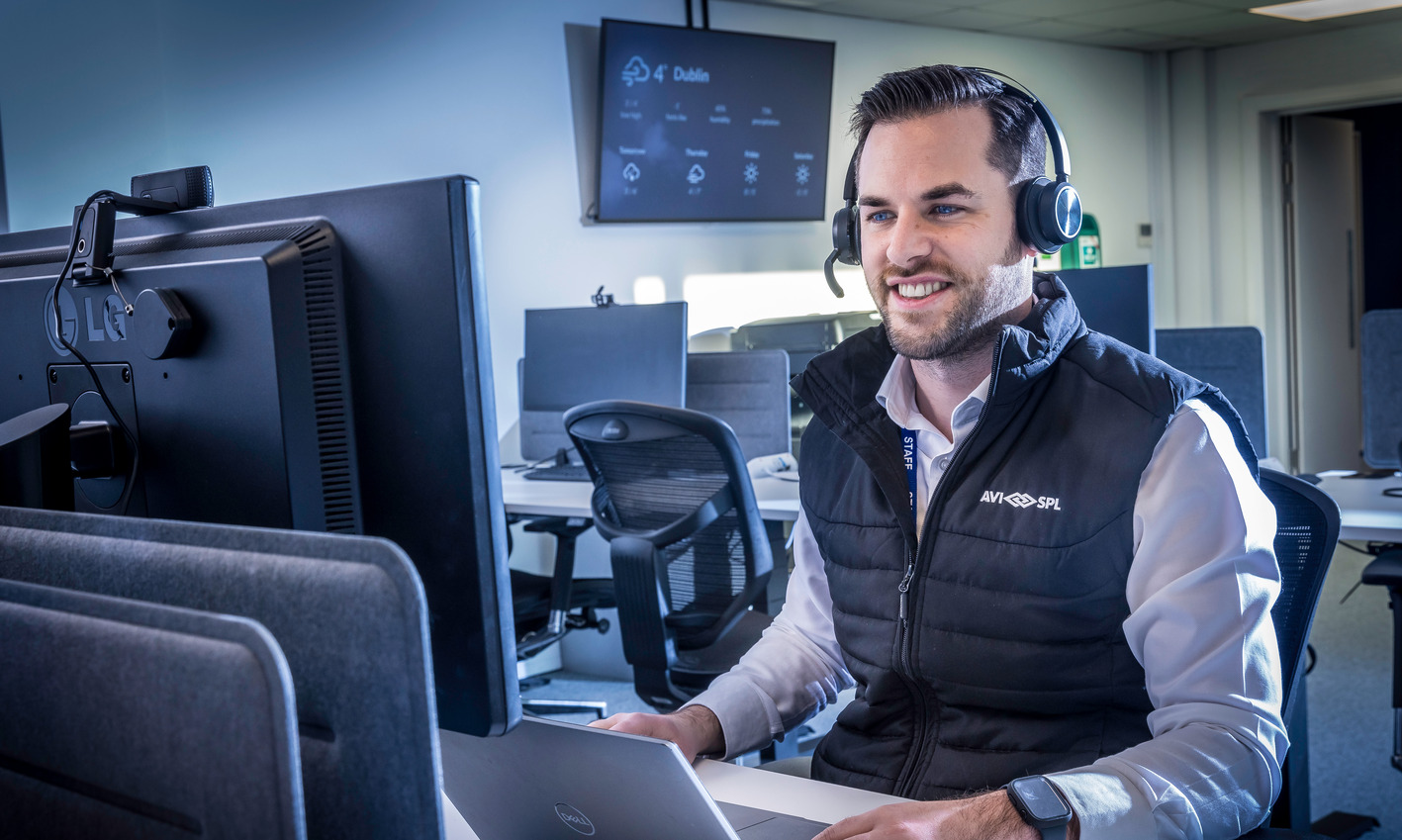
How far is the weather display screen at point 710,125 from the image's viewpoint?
4414 millimetres

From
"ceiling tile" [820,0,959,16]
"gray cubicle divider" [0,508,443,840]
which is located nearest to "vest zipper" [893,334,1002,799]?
"gray cubicle divider" [0,508,443,840]

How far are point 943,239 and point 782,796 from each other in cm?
62

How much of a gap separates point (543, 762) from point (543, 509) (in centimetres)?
Answer: 210

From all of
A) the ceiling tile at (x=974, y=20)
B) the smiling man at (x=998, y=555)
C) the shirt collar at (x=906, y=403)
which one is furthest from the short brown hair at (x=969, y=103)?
the ceiling tile at (x=974, y=20)

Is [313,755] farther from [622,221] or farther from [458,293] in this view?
[622,221]

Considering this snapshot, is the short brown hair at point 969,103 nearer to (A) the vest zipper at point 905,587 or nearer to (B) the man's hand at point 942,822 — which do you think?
(A) the vest zipper at point 905,587

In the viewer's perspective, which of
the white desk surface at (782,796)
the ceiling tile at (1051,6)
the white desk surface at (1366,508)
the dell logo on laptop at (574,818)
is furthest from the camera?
the ceiling tile at (1051,6)

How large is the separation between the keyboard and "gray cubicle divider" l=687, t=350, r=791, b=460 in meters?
0.39

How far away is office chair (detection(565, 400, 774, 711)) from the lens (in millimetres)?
2467

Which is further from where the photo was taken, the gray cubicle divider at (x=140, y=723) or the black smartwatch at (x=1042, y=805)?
the black smartwatch at (x=1042, y=805)

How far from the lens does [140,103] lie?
319 cm

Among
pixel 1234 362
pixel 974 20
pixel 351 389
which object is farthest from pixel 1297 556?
pixel 974 20

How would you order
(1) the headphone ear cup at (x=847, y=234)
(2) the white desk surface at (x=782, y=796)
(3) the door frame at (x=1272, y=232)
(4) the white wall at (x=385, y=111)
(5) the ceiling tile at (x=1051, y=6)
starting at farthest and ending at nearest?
(3) the door frame at (x=1272, y=232), (5) the ceiling tile at (x=1051, y=6), (4) the white wall at (x=385, y=111), (1) the headphone ear cup at (x=847, y=234), (2) the white desk surface at (x=782, y=796)

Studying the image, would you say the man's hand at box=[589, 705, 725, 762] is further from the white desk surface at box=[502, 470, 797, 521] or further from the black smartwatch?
the white desk surface at box=[502, 470, 797, 521]
